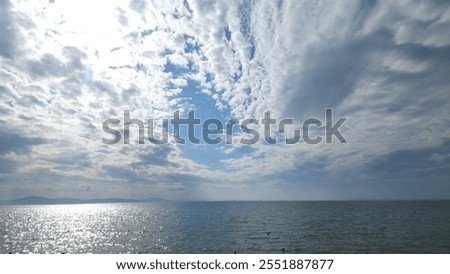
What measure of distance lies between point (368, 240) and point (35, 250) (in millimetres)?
69121

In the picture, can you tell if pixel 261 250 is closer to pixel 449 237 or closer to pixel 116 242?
pixel 116 242

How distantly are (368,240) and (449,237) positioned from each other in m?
18.0

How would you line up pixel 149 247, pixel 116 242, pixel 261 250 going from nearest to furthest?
pixel 261 250
pixel 149 247
pixel 116 242

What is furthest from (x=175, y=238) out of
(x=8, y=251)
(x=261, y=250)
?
(x=8, y=251)

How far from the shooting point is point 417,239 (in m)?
53.0
